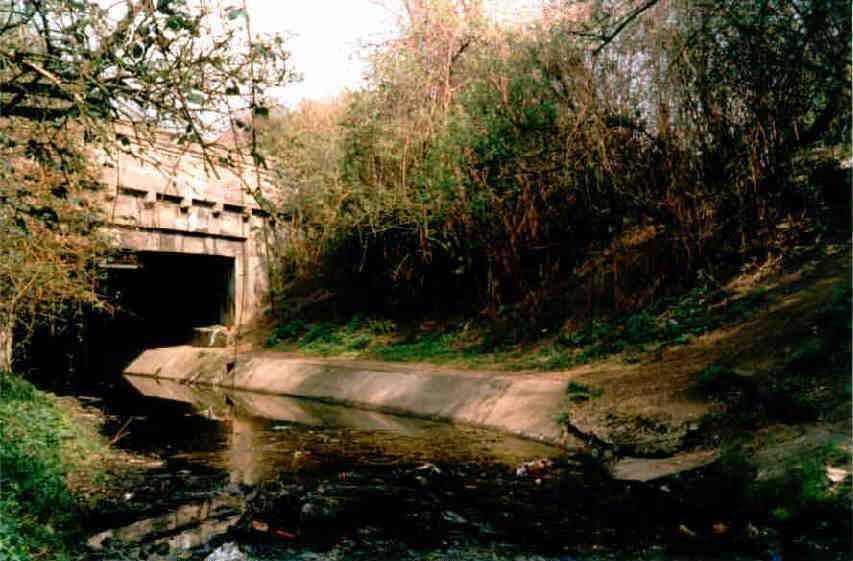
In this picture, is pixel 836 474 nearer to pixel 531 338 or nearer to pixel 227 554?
pixel 227 554

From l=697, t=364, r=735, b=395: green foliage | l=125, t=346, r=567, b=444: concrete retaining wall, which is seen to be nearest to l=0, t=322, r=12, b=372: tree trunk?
l=125, t=346, r=567, b=444: concrete retaining wall

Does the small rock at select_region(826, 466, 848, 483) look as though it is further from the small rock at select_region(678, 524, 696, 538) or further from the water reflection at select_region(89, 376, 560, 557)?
the water reflection at select_region(89, 376, 560, 557)

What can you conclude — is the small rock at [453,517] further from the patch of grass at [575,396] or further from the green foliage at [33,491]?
the patch of grass at [575,396]

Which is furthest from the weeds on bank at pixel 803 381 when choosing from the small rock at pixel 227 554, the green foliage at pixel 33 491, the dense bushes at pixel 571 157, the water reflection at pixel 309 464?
the green foliage at pixel 33 491

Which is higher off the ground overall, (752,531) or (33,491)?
(33,491)

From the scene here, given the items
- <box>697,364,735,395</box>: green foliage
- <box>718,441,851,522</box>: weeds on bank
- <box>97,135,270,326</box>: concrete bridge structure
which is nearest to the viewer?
<box>718,441,851,522</box>: weeds on bank

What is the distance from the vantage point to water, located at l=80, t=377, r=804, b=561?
5.93 metres

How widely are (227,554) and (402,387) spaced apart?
27.9 feet

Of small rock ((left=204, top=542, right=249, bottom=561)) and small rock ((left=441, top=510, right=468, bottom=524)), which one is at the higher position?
small rock ((left=204, top=542, right=249, bottom=561))

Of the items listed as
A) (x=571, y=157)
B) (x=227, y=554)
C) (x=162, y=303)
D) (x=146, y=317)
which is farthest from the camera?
(x=146, y=317)

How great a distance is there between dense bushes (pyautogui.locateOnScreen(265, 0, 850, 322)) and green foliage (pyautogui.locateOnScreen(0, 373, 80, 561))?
7.04 metres

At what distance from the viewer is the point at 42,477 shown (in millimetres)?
6273

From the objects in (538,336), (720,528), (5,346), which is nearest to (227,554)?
(720,528)

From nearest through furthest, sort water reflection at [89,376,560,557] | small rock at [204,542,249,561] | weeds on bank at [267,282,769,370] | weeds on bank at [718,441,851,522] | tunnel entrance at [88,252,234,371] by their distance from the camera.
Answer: small rock at [204,542,249,561], weeds on bank at [718,441,851,522], water reflection at [89,376,560,557], weeds on bank at [267,282,769,370], tunnel entrance at [88,252,234,371]
